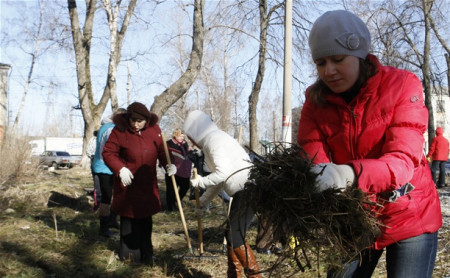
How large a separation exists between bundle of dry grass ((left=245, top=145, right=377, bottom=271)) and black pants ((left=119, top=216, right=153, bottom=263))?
3.59 meters

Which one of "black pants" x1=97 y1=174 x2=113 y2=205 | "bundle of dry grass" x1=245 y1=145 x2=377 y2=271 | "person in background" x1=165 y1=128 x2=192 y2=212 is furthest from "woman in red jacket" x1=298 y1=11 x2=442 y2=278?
"person in background" x1=165 y1=128 x2=192 y2=212

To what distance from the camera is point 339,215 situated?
1.75 m

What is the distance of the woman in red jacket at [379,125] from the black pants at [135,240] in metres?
3.51

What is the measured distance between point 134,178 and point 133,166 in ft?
0.44

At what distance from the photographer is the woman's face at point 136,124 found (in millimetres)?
5189

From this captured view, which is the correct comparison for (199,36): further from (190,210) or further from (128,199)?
(128,199)

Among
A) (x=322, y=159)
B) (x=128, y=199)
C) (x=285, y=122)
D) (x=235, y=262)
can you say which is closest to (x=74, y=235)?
(x=128, y=199)

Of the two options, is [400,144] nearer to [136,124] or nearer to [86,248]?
[136,124]

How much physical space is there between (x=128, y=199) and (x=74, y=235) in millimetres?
1702

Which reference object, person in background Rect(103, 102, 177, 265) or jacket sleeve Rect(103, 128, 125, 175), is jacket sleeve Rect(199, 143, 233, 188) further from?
jacket sleeve Rect(103, 128, 125, 175)

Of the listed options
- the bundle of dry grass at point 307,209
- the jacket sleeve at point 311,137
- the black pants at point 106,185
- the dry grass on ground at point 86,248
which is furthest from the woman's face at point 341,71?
the black pants at point 106,185

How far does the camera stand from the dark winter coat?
16.8ft

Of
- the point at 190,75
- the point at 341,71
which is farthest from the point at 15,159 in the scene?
the point at 341,71

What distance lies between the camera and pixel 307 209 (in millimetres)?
1736
